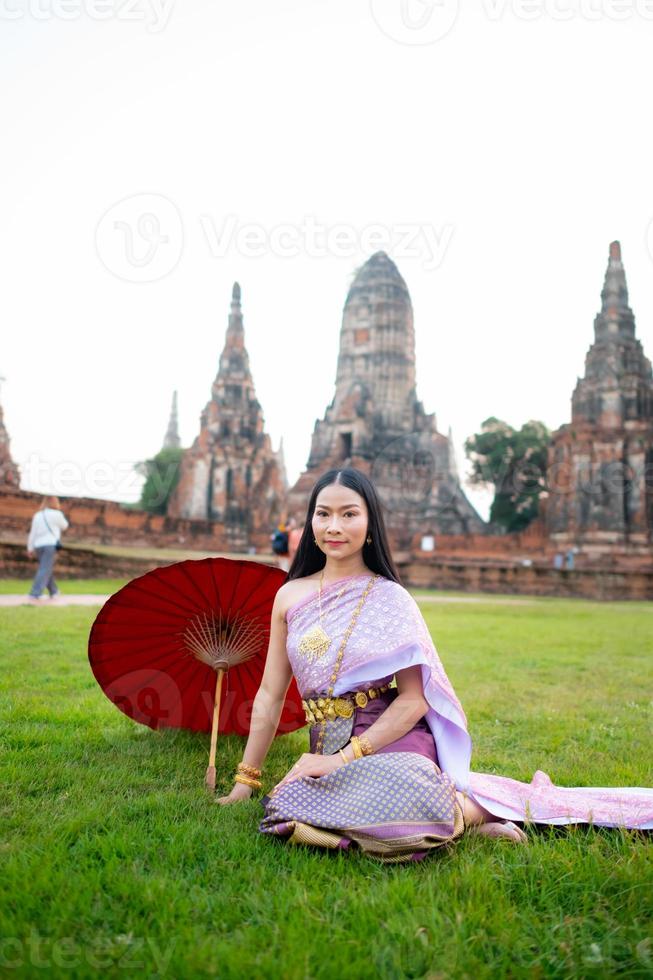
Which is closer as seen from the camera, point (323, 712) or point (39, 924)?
point (39, 924)

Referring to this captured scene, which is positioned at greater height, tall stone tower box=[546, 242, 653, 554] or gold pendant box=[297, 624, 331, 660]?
tall stone tower box=[546, 242, 653, 554]

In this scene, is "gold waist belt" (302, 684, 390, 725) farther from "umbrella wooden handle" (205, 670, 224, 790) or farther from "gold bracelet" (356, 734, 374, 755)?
"umbrella wooden handle" (205, 670, 224, 790)

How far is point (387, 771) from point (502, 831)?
1.61 ft

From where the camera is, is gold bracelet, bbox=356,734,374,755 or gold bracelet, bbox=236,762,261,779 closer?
gold bracelet, bbox=356,734,374,755

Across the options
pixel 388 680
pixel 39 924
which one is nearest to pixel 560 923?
pixel 388 680

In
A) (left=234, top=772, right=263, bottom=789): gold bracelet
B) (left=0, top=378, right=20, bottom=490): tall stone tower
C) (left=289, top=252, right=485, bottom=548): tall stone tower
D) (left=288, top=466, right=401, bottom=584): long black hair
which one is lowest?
(left=234, top=772, right=263, bottom=789): gold bracelet

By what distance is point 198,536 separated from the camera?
30.3 metres

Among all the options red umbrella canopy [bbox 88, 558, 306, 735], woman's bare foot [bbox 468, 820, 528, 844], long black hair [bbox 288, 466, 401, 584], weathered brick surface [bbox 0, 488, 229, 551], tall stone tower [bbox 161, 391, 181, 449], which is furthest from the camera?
tall stone tower [bbox 161, 391, 181, 449]

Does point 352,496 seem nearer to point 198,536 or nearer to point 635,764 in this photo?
point 635,764

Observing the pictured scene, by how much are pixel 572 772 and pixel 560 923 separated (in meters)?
1.56

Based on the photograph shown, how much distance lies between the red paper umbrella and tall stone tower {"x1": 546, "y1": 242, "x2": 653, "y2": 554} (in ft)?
90.7

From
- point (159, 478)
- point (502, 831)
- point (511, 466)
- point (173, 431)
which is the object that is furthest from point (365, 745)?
point (173, 431)

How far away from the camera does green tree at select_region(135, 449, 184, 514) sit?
173 ft

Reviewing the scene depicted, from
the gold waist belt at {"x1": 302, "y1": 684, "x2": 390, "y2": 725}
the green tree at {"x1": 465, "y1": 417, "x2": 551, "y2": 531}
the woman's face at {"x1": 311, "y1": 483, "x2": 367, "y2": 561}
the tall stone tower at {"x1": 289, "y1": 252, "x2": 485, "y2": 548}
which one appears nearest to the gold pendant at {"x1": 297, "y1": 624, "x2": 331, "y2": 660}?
the gold waist belt at {"x1": 302, "y1": 684, "x2": 390, "y2": 725}
